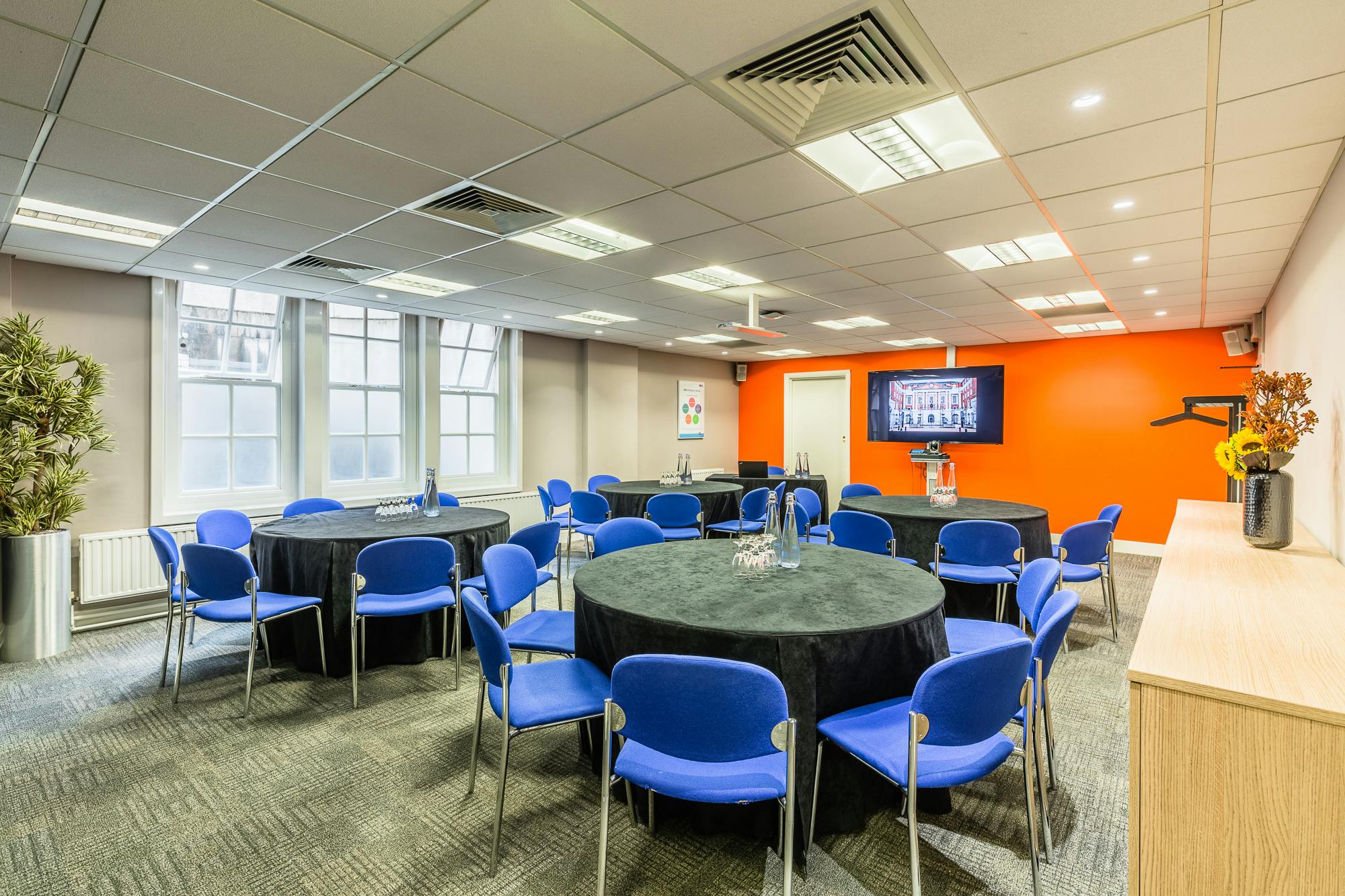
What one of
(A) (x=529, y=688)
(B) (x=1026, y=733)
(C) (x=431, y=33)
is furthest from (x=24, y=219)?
(B) (x=1026, y=733)

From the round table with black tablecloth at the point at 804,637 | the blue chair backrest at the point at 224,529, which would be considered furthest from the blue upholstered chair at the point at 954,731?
the blue chair backrest at the point at 224,529

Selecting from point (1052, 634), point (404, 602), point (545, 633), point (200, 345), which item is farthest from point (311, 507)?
point (1052, 634)

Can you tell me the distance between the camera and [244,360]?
5.82 meters

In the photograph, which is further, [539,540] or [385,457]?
[385,457]

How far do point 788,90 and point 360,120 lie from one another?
1702 millimetres

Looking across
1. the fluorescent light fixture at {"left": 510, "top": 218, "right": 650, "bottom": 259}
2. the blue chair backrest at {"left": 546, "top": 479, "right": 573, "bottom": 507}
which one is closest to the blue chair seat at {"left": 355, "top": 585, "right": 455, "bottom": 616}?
the fluorescent light fixture at {"left": 510, "top": 218, "right": 650, "bottom": 259}

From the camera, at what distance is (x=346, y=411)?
6539 mm

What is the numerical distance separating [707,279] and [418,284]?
2.56 meters

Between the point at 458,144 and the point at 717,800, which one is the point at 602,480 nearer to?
the point at 458,144

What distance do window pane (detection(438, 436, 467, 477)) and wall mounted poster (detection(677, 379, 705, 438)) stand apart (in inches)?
148

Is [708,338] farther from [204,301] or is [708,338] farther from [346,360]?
[204,301]

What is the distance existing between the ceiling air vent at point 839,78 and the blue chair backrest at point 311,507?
174 inches

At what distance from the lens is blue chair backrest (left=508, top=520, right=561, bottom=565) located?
366 centimetres

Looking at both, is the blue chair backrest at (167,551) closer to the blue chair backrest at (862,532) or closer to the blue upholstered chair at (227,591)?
the blue upholstered chair at (227,591)
